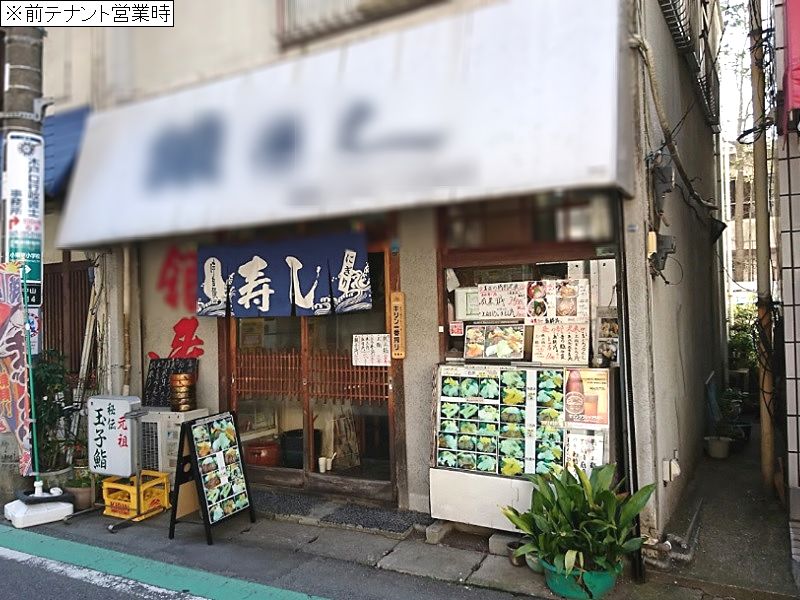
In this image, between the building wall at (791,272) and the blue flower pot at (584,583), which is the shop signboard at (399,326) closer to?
the blue flower pot at (584,583)

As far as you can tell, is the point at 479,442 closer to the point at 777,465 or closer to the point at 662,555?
the point at 662,555

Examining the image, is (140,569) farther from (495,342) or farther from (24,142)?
(24,142)

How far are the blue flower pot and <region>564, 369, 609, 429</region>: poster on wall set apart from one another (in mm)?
1207

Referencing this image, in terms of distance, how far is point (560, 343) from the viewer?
5.63 metres

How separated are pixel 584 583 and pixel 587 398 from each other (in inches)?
60.1

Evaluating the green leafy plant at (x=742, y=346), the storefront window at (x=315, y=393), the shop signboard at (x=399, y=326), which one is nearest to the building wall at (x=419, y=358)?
the shop signboard at (x=399, y=326)

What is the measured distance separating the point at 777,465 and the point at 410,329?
4372 millimetres

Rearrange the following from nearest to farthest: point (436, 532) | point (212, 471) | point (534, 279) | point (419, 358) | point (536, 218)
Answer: point (536, 218) → point (436, 532) → point (534, 279) → point (212, 471) → point (419, 358)


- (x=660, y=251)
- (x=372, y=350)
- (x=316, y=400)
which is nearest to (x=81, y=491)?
(x=316, y=400)

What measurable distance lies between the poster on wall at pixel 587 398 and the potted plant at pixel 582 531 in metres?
0.51

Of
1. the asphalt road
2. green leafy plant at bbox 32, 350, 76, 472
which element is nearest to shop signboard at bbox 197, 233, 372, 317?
green leafy plant at bbox 32, 350, 76, 472

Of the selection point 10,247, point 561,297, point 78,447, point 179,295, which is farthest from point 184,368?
point 561,297

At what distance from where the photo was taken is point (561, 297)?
5.71 metres

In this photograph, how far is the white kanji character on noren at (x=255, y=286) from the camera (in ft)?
22.5
